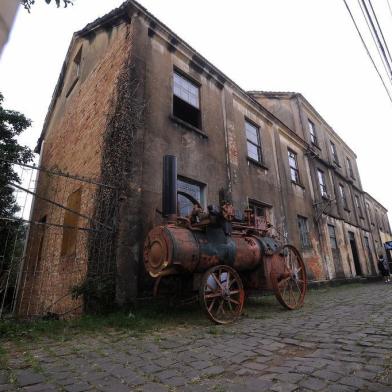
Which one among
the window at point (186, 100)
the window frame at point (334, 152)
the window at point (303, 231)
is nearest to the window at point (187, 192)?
the window at point (186, 100)

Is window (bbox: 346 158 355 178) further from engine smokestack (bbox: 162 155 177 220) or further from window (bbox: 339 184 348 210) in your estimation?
engine smokestack (bbox: 162 155 177 220)

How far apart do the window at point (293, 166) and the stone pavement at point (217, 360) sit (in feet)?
32.9

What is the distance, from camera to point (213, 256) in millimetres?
5609

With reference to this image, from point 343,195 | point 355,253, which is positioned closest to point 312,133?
point 343,195

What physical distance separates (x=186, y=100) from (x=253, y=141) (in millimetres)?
3886

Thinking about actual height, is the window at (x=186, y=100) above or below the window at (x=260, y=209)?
above

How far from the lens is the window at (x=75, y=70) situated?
11109 millimetres

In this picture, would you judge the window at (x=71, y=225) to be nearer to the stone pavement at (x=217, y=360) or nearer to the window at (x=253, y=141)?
the stone pavement at (x=217, y=360)

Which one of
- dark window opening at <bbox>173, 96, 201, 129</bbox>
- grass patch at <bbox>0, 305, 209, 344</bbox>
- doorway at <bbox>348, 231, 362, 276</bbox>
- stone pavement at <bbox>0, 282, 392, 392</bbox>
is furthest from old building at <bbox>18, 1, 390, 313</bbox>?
doorway at <bbox>348, 231, 362, 276</bbox>

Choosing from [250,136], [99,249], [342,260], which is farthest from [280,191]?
[99,249]

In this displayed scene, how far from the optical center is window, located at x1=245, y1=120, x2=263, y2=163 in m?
11.7

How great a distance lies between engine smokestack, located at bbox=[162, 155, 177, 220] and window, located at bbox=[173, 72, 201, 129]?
357 centimetres

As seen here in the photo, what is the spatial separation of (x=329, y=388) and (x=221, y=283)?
3.21 metres

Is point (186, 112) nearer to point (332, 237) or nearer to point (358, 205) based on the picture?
point (332, 237)
